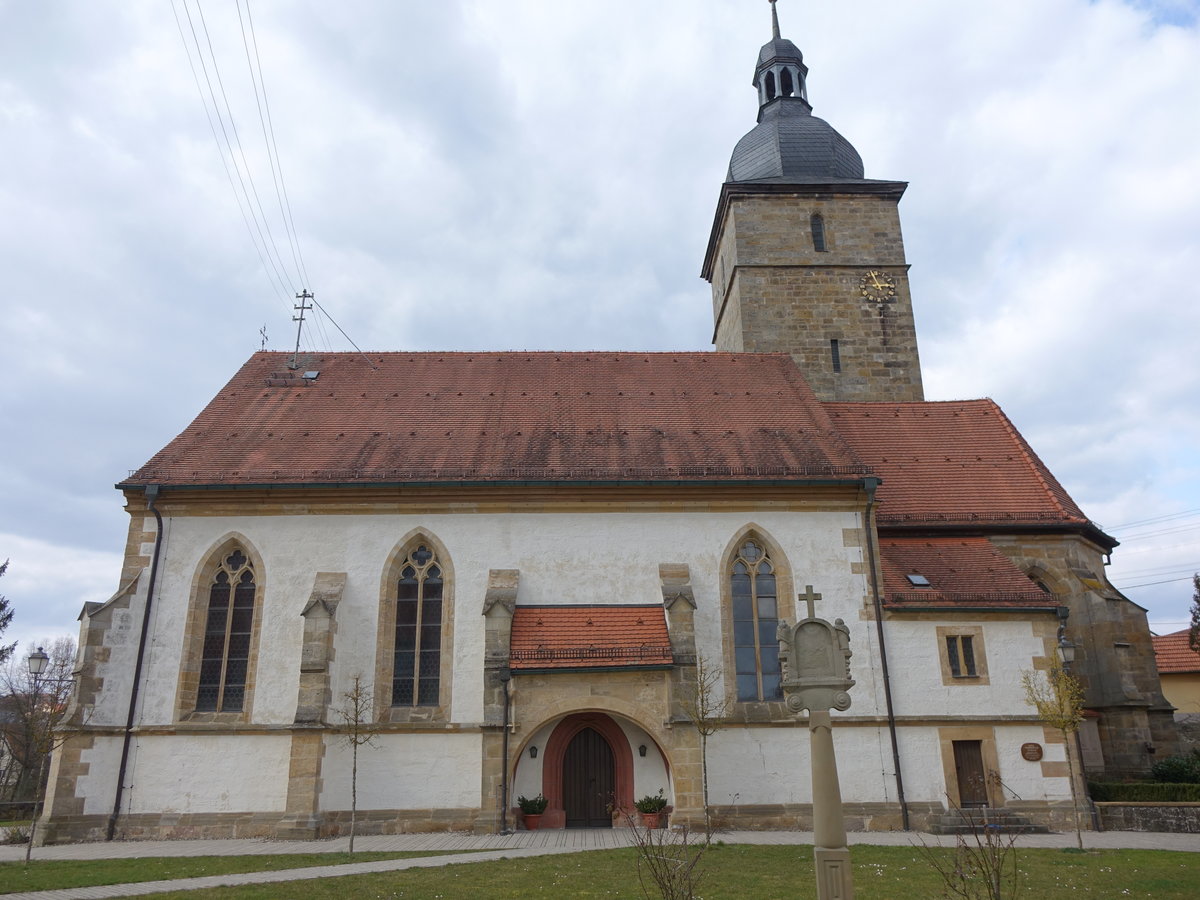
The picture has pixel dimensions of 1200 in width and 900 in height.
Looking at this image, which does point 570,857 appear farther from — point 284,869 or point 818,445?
point 818,445

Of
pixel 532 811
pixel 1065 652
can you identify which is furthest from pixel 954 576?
pixel 532 811

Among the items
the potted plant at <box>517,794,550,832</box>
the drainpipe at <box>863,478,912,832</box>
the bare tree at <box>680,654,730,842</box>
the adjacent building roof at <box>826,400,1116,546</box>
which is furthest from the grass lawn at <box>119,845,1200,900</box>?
the adjacent building roof at <box>826,400,1116,546</box>

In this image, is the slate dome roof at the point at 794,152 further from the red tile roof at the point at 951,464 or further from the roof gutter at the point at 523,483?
the roof gutter at the point at 523,483

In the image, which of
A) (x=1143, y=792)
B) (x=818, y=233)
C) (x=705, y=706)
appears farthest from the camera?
(x=818, y=233)

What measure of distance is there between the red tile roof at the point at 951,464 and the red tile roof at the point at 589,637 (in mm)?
6672

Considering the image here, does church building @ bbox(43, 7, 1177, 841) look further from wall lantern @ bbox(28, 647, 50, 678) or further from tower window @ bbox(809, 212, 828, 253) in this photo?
tower window @ bbox(809, 212, 828, 253)

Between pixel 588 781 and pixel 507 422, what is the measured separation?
8.45 metres

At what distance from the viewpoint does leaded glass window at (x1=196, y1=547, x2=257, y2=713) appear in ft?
58.9

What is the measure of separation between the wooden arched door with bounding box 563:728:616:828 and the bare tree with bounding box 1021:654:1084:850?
8.42 meters

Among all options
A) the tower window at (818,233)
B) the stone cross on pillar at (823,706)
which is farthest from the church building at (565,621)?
the tower window at (818,233)

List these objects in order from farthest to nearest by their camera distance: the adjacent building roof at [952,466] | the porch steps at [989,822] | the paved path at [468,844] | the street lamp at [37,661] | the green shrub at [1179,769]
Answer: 1. the adjacent building roof at [952,466]
2. the green shrub at [1179,769]
3. the porch steps at [989,822]
4. the street lamp at [37,661]
5. the paved path at [468,844]

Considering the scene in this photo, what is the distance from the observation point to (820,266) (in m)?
28.1

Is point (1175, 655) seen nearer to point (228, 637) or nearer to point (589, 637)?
point (589, 637)

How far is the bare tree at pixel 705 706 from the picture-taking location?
16156mm
